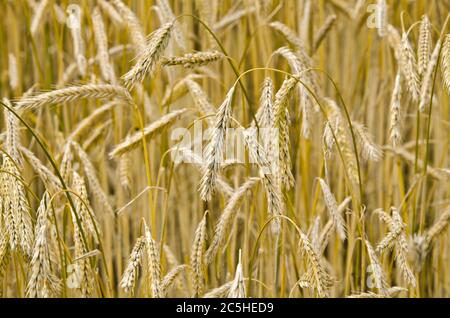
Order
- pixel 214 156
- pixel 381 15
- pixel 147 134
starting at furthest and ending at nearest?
pixel 381 15, pixel 147 134, pixel 214 156

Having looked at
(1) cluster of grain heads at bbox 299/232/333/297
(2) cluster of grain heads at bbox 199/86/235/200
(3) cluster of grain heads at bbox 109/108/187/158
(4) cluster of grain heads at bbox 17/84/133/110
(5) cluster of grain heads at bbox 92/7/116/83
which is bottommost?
(1) cluster of grain heads at bbox 299/232/333/297

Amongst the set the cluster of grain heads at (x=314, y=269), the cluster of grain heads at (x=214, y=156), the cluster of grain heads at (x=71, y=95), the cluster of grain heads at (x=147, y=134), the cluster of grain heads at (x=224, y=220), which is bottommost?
the cluster of grain heads at (x=314, y=269)

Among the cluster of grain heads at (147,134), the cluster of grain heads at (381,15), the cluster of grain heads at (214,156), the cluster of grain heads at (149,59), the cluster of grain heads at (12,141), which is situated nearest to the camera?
the cluster of grain heads at (214,156)

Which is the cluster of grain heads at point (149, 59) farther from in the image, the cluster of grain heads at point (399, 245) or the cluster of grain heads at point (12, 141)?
the cluster of grain heads at point (399, 245)

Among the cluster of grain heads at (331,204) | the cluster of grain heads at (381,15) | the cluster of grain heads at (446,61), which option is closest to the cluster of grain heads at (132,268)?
the cluster of grain heads at (331,204)

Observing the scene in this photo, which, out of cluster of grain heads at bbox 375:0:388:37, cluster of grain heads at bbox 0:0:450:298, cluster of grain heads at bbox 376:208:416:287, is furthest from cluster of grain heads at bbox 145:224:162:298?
cluster of grain heads at bbox 375:0:388:37

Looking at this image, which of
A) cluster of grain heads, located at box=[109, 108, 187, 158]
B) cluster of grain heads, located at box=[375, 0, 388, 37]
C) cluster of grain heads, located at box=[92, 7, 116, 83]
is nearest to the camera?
cluster of grain heads, located at box=[109, 108, 187, 158]

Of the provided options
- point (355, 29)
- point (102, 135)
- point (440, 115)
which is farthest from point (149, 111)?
point (440, 115)

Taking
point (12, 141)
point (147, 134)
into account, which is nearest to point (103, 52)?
point (147, 134)

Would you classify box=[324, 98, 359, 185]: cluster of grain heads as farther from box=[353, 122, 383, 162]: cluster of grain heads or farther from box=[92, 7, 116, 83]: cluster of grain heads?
box=[92, 7, 116, 83]: cluster of grain heads

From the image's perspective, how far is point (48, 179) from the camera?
4.33ft

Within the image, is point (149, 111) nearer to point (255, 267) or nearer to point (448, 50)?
point (255, 267)

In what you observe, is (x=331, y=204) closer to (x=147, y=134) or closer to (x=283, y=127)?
(x=283, y=127)
